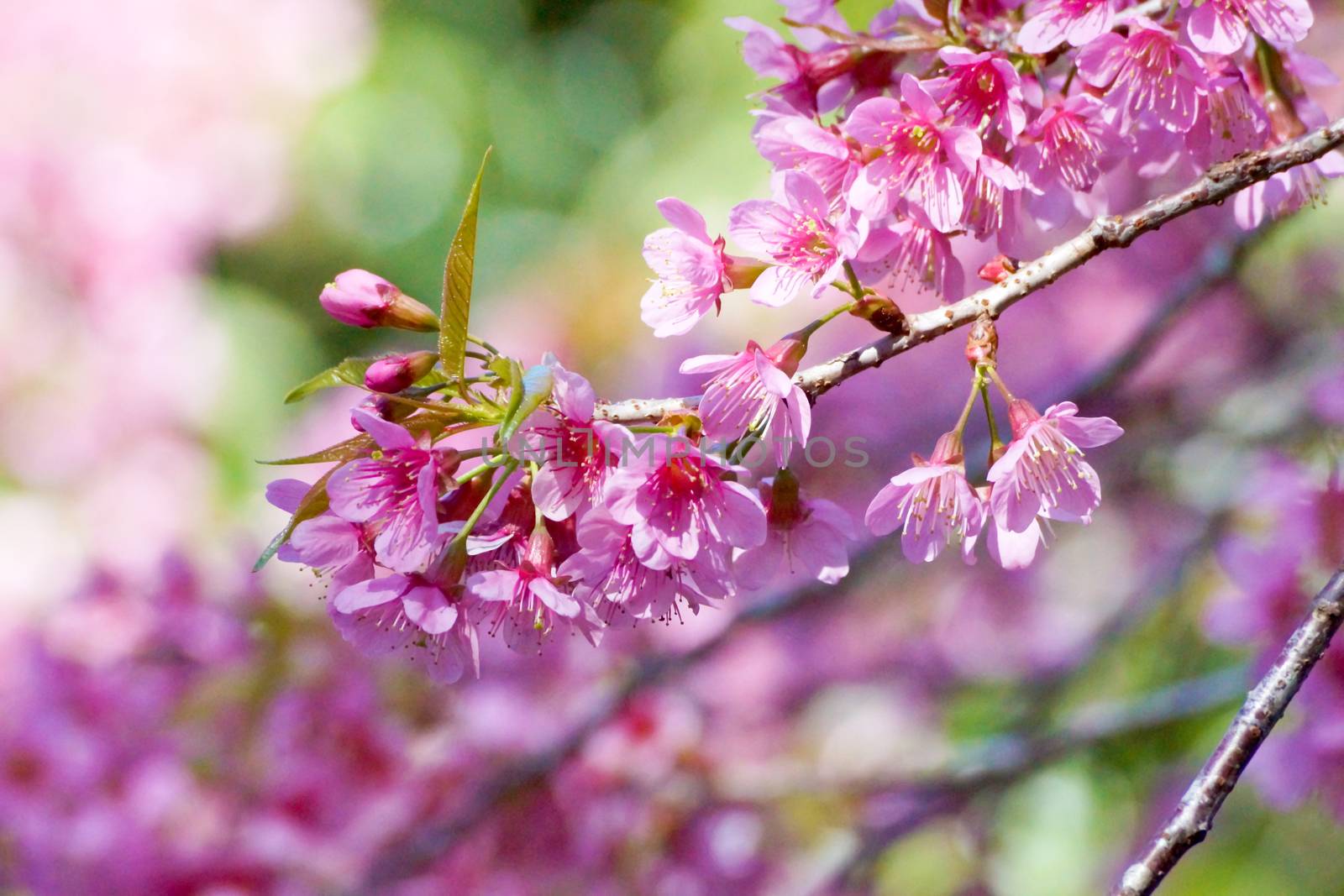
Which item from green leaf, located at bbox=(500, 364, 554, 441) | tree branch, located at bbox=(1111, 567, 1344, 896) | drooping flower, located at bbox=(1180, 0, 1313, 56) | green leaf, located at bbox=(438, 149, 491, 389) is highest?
drooping flower, located at bbox=(1180, 0, 1313, 56)

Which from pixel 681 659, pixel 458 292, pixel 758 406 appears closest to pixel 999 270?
pixel 758 406

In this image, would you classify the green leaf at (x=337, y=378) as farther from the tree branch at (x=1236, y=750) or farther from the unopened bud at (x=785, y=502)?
the tree branch at (x=1236, y=750)

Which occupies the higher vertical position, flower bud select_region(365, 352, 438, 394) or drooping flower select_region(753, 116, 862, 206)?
drooping flower select_region(753, 116, 862, 206)

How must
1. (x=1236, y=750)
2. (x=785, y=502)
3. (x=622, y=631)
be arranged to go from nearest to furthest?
(x=1236, y=750) → (x=785, y=502) → (x=622, y=631)

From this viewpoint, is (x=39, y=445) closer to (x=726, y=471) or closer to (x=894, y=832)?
(x=894, y=832)

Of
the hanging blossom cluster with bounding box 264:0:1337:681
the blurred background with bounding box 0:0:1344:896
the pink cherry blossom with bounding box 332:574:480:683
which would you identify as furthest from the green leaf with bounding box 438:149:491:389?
the blurred background with bounding box 0:0:1344:896

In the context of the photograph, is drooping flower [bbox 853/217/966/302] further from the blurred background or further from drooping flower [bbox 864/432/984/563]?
the blurred background

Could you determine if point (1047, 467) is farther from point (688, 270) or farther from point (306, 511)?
point (306, 511)
